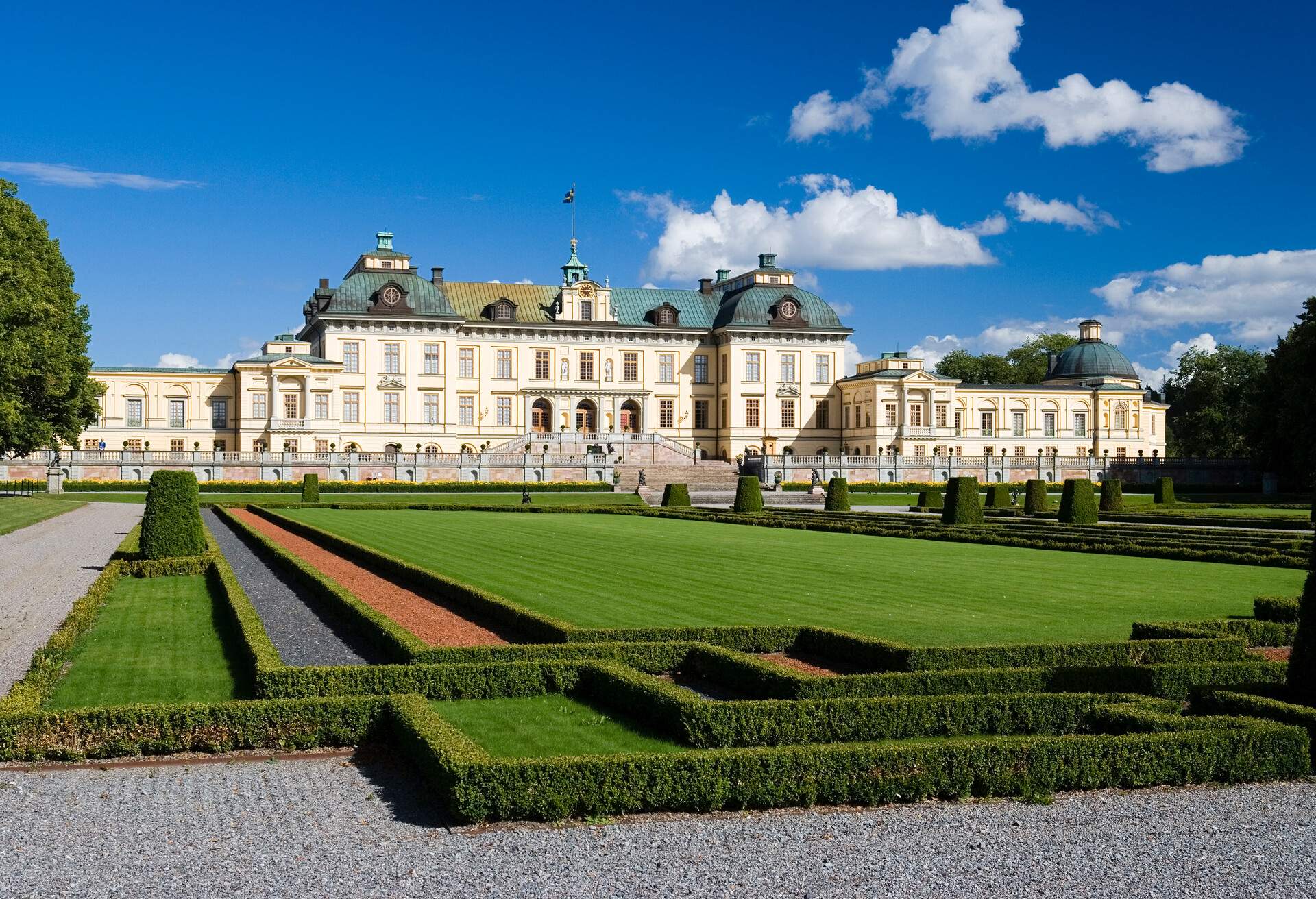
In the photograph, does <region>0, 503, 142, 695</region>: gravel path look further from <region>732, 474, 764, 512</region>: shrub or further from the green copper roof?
the green copper roof

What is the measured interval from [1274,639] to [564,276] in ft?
214

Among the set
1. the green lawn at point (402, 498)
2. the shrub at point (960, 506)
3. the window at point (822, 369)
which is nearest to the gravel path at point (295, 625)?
the shrub at point (960, 506)

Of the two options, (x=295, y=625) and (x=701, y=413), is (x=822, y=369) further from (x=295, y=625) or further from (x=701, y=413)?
(x=295, y=625)

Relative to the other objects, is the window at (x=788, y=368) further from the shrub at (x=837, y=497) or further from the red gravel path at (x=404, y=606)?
the red gravel path at (x=404, y=606)

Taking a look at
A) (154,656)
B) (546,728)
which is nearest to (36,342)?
(154,656)

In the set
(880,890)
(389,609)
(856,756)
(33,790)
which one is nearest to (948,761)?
(856,756)

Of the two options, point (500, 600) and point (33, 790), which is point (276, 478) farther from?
point (33, 790)

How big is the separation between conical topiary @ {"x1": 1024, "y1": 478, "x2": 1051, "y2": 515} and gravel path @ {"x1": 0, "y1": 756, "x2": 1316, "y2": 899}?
31.2m

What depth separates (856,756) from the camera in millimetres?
7660

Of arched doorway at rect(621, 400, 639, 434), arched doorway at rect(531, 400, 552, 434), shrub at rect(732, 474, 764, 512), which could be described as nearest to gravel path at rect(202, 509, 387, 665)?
shrub at rect(732, 474, 764, 512)

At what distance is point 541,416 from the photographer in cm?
7100

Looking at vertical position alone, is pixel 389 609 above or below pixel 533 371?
below

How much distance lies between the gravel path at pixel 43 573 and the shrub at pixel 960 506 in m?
19.8

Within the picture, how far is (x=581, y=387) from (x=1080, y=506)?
4111 centimetres
